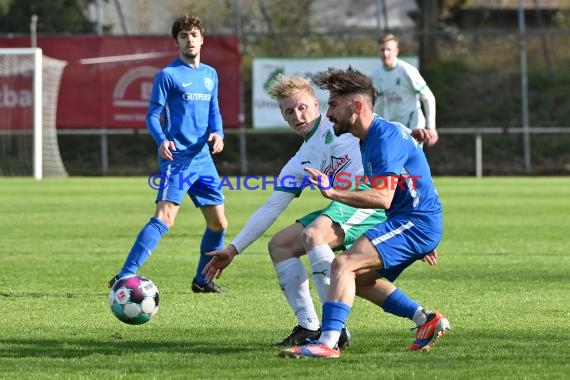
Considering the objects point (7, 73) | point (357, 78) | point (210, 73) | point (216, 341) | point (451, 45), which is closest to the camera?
point (357, 78)

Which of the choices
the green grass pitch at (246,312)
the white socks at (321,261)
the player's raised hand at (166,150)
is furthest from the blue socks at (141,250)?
the white socks at (321,261)

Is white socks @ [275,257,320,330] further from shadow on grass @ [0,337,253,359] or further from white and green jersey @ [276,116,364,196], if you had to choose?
white and green jersey @ [276,116,364,196]

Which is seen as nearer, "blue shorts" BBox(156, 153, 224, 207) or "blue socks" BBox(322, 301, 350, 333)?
"blue socks" BBox(322, 301, 350, 333)

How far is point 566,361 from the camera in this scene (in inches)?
238

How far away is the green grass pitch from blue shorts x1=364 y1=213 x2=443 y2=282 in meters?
0.50

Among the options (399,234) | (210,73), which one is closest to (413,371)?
(399,234)

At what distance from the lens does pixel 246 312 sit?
809 centimetres

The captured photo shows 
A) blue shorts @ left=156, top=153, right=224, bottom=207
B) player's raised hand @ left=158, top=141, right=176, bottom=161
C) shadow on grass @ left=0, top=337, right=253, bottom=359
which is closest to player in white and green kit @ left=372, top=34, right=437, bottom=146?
blue shorts @ left=156, top=153, right=224, bottom=207

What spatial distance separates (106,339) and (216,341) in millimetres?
649

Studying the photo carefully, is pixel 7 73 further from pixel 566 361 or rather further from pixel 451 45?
pixel 566 361

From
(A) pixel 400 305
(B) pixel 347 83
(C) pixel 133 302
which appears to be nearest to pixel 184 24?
(C) pixel 133 302

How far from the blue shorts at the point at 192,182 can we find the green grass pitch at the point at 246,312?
0.73 m

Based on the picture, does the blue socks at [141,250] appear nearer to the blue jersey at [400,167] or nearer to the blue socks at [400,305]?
the blue socks at [400,305]

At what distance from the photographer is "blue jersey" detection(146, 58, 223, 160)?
9414mm
